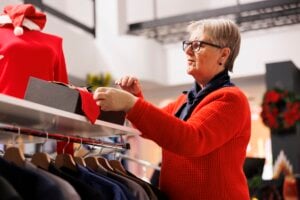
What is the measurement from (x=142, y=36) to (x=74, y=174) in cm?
539

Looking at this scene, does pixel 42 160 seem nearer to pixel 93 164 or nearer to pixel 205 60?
pixel 93 164

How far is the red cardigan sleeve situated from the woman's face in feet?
0.38

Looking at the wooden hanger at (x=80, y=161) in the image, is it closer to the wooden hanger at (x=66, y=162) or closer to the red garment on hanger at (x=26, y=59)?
the wooden hanger at (x=66, y=162)

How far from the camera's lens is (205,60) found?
1.78m

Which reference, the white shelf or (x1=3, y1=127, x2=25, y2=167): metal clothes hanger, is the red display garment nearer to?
the white shelf

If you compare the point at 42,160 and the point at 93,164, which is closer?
the point at 42,160

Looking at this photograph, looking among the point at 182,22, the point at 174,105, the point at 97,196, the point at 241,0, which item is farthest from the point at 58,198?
the point at 241,0

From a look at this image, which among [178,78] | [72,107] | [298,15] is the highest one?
[298,15]

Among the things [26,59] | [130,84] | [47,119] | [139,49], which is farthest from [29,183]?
[139,49]

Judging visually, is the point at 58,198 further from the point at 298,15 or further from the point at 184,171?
the point at 298,15

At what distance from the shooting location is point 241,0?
648cm

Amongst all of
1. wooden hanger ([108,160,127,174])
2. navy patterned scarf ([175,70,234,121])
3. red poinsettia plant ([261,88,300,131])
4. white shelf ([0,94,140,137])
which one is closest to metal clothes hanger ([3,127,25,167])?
white shelf ([0,94,140,137])

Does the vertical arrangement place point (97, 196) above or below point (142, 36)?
below

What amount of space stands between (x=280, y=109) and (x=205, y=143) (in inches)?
161
